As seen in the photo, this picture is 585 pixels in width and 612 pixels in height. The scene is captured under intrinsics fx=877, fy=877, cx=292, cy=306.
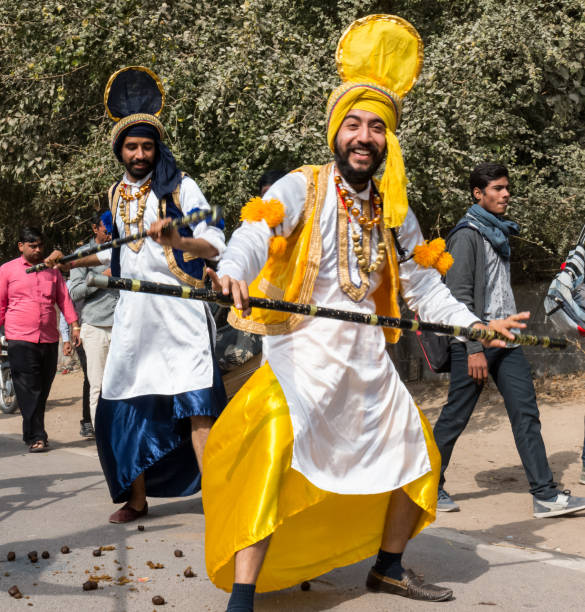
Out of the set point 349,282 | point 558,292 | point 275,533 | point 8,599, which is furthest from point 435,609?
point 558,292

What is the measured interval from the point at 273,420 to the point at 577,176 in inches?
289

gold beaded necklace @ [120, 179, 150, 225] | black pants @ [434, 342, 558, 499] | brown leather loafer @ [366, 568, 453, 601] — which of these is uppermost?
gold beaded necklace @ [120, 179, 150, 225]

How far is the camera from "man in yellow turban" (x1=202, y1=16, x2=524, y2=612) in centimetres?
354

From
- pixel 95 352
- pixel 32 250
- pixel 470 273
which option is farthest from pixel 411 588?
pixel 32 250

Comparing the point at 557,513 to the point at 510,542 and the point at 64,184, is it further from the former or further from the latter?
the point at 64,184

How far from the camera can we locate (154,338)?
5.32m

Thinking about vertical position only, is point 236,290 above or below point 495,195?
below

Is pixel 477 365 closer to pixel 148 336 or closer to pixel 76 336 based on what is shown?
pixel 148 336

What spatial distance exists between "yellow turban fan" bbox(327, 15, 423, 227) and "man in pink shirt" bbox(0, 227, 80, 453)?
5.39 m

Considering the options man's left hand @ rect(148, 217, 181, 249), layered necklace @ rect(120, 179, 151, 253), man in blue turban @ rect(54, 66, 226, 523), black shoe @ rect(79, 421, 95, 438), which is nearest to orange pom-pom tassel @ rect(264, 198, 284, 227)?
man's left hand @ rect(148, 217, 181, 249)

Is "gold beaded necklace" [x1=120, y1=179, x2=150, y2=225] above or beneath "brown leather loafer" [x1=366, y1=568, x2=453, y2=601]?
above

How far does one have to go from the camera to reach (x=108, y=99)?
213 inches

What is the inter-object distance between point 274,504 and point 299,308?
2.65 ft

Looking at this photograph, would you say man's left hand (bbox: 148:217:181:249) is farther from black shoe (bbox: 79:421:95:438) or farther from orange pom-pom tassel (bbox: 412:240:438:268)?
black shoe (bbox: 79:421:95:438)
